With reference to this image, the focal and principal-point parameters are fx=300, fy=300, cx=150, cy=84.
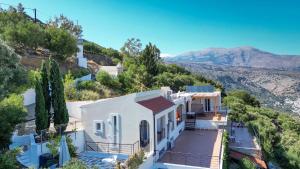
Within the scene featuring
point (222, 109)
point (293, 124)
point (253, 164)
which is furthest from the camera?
point (293, 124)

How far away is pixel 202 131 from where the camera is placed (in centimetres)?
3092

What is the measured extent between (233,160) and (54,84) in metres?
16.5

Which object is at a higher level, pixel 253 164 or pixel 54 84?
pixel 54 84

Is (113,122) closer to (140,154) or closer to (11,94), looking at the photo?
(140,154)

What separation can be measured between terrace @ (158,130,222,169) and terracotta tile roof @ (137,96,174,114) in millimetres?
3434

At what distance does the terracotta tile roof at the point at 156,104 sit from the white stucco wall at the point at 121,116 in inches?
34.2

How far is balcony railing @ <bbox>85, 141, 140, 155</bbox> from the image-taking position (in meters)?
21.7

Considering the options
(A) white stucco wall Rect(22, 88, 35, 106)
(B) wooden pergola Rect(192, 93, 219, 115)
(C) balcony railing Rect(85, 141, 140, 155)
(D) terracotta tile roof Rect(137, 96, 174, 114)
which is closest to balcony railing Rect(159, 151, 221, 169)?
(C) balcony railing Rect(85, 141, 140, 155)

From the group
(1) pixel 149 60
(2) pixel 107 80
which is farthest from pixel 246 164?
(1) pixel 149 60

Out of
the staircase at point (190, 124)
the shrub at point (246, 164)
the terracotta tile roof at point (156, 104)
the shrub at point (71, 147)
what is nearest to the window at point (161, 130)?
the terracotta tile roof at point (156, 104)

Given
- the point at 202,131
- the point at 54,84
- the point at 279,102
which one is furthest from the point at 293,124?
the point at 279,102

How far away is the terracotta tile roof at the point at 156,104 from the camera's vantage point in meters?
22.5

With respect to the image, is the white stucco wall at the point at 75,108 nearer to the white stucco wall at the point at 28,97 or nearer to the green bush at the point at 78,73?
the white stucco wall at the point at 28,97

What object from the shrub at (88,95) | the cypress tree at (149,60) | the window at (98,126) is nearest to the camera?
the window at (98,126)
